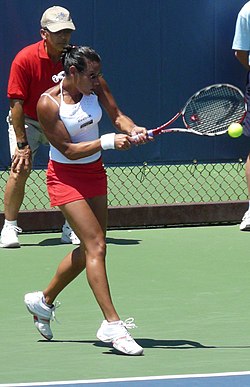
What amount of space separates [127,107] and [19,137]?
2.37 meters

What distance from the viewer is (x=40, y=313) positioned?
671 centimetres

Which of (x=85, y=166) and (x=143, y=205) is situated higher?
(x=85, y=166)

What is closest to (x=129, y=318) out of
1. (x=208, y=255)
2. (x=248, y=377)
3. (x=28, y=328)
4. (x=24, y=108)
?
(x=28, y=328)

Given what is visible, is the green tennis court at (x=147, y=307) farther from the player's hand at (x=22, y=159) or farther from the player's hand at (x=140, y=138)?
the player's hand at (x=140, y=138)

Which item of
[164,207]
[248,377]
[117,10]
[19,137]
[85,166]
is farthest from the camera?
[117,10]

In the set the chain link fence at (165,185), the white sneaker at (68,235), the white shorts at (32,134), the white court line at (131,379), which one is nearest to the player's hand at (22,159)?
the white shorts at (32,134)

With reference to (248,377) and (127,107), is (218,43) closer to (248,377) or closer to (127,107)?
(127,107)

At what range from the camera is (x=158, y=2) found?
11.1m

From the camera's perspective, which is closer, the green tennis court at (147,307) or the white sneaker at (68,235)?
the green tennis court at (147,307)

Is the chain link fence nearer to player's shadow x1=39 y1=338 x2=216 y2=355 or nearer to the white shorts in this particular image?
the white shorts

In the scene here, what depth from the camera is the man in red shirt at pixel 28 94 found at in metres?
8.92

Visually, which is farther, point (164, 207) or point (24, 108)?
point (164, 207)

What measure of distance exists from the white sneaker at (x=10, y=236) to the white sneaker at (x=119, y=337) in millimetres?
2861

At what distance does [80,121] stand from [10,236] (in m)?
2.79
